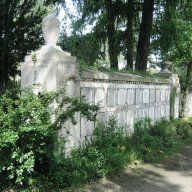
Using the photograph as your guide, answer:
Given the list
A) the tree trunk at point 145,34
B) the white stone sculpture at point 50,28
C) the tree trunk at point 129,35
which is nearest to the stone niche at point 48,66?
the white stone sculpture at point 50,28

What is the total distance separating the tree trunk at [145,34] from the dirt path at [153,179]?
22.7 ft

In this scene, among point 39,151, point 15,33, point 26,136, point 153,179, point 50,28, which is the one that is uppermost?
point 15,33

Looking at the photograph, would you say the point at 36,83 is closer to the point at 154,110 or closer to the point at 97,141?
the point at 97,141

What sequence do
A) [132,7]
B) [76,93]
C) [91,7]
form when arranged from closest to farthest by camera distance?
[76,93], [91,7], [132,7]

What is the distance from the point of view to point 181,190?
6.89 meters

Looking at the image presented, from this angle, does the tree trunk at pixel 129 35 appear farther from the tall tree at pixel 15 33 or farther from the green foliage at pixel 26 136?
the green foliage at pixel 26 136

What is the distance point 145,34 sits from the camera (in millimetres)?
15555

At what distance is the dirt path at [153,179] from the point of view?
22.1 ft

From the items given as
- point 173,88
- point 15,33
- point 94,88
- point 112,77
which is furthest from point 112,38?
point 94,88

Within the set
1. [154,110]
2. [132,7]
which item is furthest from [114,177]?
[132,7]

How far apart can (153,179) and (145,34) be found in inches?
355

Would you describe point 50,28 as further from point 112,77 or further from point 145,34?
point 145,34

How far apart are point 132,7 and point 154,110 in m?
5.37

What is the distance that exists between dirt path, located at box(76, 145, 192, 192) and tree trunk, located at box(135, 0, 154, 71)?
6918mm
